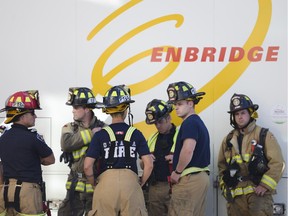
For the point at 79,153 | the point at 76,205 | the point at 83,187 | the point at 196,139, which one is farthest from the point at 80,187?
the point at 196,139

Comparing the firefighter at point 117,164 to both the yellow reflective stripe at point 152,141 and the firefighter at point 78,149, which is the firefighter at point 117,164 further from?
the yellow reflective stripe at point 152,141

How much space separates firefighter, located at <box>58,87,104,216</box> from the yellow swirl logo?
0.34 m

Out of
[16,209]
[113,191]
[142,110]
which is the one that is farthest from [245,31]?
[16,209]

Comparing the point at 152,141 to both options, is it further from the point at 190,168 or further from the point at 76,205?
the point at 76,205

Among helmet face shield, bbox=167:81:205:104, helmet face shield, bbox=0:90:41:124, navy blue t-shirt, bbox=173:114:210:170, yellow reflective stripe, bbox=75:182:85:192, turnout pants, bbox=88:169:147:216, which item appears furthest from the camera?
yellow reflective stripe, bbox=75:182:85:192

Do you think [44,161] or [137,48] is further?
[137,48]

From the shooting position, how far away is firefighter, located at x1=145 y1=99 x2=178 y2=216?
4750mm

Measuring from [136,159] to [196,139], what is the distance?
0.60 m

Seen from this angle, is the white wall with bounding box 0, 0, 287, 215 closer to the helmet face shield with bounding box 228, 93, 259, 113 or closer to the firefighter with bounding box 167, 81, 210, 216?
the helmet face shield with bounding box 228, 93, 259, 113

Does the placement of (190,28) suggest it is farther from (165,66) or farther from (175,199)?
(175,199)

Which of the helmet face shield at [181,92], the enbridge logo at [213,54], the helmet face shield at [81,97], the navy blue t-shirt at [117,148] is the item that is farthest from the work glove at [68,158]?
the enbridge logo at [213,54]

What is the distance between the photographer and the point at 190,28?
4793 mm

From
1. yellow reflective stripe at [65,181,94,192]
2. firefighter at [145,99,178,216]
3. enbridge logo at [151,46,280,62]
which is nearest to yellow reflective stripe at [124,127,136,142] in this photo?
firefighter at [145,99,178,216]

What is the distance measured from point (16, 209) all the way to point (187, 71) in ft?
7.07
